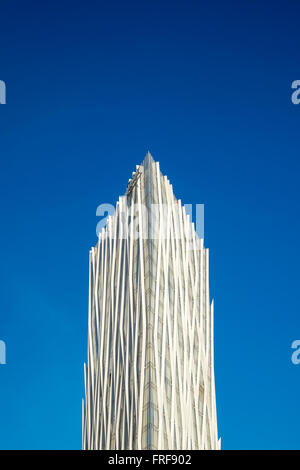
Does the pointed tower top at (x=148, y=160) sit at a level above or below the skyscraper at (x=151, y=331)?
above

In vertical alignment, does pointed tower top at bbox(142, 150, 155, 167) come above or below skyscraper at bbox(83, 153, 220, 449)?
above

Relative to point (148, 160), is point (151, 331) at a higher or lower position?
lower

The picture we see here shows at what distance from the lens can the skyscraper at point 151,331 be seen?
76562 millimetres

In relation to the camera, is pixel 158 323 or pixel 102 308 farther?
pixel 102 308

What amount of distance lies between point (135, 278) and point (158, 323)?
6153 mm

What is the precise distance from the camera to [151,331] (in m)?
78.6

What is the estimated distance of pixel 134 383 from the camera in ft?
253

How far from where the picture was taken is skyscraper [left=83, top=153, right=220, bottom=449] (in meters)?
76.6

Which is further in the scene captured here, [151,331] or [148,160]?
[148,160]

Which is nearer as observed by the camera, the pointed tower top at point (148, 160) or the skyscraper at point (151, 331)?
the skyscraper at point (151, 331)
